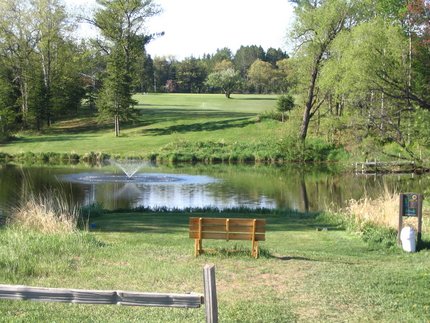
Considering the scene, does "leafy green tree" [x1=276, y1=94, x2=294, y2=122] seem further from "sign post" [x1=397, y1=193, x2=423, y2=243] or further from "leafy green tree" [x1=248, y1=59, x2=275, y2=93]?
"leafy green tree" [x1=248, y1=59, x2=275, y2=93]

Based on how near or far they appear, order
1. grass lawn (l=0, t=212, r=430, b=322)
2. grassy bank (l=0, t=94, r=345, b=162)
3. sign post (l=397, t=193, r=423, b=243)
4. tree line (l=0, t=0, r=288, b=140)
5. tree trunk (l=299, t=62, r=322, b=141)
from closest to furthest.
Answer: grass lawn (l=0, t=212, r=430, b=322) → sign post (l=397, t=193, r=423, b=243) → grassy bank (l=0, t=94, r=345, b=162) → tree trunk (l=299, t=62, r=322, b=141) → tree line (l=0, t=0, r=288, b=140)

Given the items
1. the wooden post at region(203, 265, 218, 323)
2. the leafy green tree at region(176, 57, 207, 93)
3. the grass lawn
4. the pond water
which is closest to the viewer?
the wooden post at region(203, 265, 218, 323)

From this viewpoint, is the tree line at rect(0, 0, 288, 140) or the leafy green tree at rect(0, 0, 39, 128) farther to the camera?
the leafy green tree at rect(0, 0, 39, 128)

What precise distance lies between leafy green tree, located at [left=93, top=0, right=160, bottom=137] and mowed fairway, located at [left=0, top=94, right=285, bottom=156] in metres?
2.61

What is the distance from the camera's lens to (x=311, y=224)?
18.7m

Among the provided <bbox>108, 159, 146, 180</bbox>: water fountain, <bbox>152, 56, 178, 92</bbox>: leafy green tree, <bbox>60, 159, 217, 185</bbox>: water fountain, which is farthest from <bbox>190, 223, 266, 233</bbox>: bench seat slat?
<bbox>152, 56, 178, 92</bbox>: leafy green tree

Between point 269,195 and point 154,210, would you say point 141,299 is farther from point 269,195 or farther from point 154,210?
point 269,195

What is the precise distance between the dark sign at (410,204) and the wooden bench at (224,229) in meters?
3.96

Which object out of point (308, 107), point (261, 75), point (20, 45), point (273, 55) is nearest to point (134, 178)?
point (308, 107)

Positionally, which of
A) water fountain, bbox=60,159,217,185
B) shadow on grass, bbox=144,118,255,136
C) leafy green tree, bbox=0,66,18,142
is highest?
leafy green tree, bbox=0,66,18,142

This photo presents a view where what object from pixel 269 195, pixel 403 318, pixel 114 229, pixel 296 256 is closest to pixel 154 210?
pixel 114 229

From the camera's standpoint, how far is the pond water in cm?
2669

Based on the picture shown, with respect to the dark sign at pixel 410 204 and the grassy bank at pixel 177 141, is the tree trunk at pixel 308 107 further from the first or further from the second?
the dark sign at pixel 410 204

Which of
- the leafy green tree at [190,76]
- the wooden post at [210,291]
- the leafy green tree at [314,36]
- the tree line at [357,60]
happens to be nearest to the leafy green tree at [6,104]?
the tree line at [357,60]
